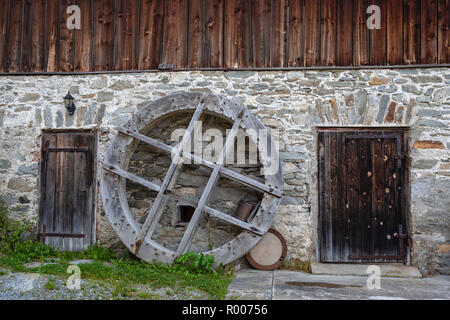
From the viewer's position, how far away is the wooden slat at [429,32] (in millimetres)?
4887

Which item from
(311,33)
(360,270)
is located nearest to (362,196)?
(360,270)

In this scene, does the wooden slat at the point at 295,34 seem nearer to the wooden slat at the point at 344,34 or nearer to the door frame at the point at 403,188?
the wooden slat at the point at 344,34

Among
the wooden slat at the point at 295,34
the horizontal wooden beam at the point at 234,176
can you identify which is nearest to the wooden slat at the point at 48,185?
the horizontal wooden beam at the point at 234,176

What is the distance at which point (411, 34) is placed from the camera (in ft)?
16.1

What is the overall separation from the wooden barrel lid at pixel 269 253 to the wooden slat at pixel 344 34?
248 cm

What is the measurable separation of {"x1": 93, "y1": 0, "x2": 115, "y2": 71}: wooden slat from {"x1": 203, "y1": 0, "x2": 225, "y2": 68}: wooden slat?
138cm

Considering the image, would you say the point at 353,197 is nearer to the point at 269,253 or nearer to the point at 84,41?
the point at 269,253

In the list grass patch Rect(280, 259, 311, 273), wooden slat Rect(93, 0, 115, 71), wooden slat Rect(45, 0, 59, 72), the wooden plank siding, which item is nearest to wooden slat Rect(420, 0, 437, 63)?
the wooden plank siding

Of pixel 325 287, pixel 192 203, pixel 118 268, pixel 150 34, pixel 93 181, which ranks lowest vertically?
pixel 325 287

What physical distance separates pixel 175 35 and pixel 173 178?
2056 millimetres

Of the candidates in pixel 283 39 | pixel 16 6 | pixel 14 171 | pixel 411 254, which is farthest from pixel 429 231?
pixel 16 6

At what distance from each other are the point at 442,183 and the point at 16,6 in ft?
21.2

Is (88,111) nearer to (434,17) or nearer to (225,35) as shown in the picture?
(225,35)

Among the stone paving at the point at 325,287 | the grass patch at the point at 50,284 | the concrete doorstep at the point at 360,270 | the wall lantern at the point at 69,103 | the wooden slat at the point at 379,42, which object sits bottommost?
the stone paving at the point at 325,287
